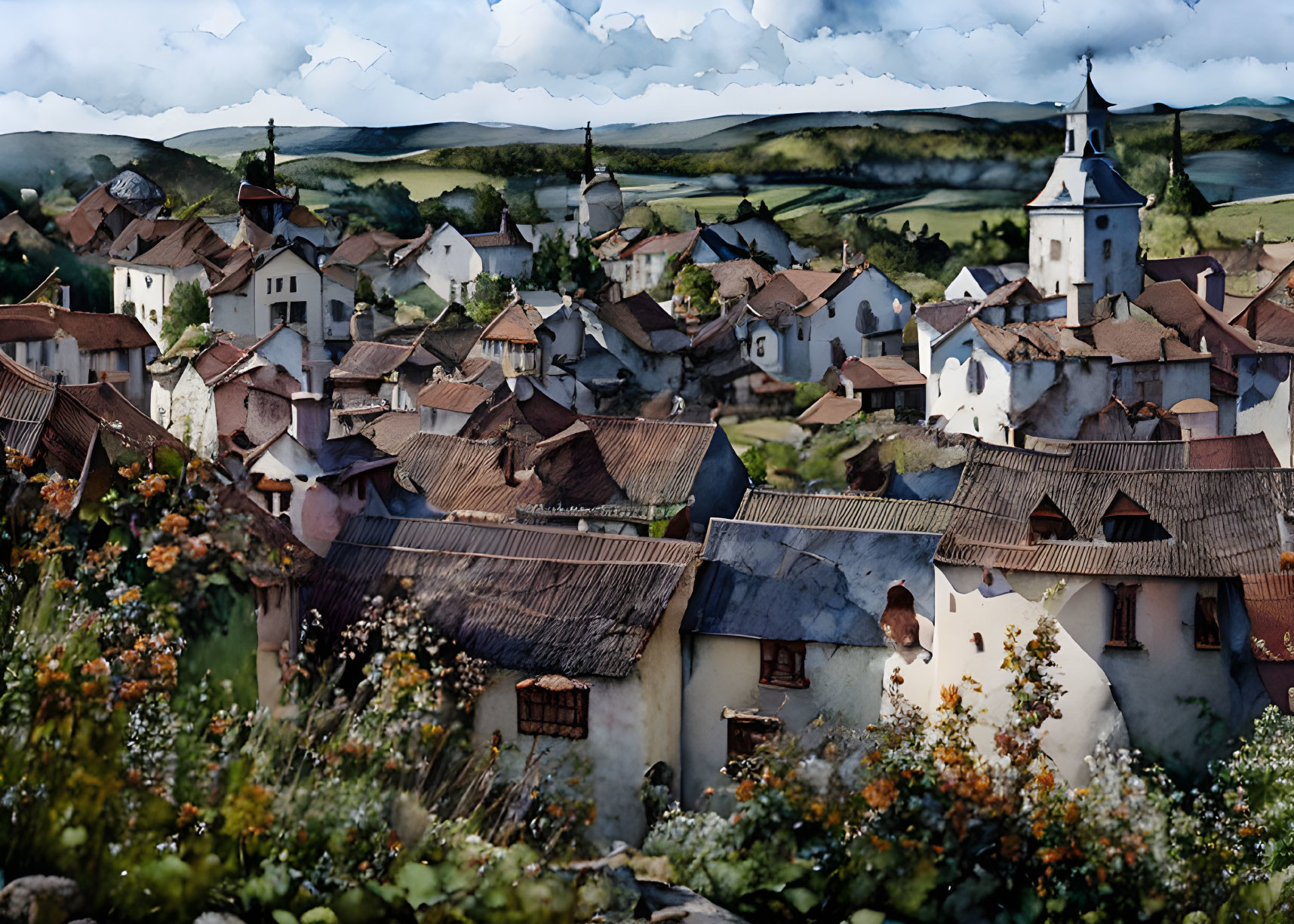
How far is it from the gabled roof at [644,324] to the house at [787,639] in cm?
1851

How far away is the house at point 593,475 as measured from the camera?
18547 millimetres

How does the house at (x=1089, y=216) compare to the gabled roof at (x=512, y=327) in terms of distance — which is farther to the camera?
the house at (x=1089, y=216)

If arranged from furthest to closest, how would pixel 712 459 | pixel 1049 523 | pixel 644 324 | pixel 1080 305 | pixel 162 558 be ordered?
pixel 644 324, pixel 1080 305, pixel 712 459, pixel 1049 523, pixel 162 558

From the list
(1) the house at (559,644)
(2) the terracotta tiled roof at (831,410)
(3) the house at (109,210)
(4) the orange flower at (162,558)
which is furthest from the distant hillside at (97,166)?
(4) the orange flower at (162,558)

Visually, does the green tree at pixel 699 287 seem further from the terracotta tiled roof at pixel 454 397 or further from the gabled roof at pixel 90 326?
the gabled roof at pixel 90 326

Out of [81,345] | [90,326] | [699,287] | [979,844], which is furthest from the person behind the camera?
[699,287]

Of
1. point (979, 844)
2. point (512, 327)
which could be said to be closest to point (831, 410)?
point (512, 327)

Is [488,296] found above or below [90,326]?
above

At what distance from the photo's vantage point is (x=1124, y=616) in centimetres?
1228

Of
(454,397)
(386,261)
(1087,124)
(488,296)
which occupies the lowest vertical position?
(454,397)

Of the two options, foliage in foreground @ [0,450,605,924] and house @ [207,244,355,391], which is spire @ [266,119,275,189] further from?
foliage in foreground @ [0,450,605,924]

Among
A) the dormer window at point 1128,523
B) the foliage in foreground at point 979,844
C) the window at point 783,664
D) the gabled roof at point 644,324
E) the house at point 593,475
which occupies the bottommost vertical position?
the foliage in foreground at point 979,844

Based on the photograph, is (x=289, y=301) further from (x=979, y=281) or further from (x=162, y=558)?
(x=162, y=558)

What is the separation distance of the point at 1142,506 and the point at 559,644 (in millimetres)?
4967
